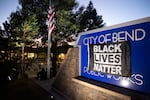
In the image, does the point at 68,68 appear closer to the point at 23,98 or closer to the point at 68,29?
the point at 23,98

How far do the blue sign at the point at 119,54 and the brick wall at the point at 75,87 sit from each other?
500 millimetres

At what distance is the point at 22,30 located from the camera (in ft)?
66.8

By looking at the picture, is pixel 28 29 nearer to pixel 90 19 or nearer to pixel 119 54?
pixel 90 19

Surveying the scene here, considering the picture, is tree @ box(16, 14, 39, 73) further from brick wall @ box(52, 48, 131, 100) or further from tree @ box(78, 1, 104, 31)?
brick wall @ box(52, 48, 131, 100)

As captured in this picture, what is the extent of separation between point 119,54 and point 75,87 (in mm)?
3019

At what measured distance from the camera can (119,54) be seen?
581cm

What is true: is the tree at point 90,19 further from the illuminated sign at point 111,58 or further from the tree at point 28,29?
the illuminated sign at point 111,58

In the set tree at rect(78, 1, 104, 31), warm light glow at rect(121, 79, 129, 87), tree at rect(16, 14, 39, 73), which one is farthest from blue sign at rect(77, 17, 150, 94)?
tree at rect(78, 1, 104, 31)

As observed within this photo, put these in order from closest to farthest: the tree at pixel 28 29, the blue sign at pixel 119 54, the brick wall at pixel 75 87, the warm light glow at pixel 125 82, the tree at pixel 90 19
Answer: the blue sign at pixel 119 54, the warm light glow at pixel 125 82, the brick wall at pixel 75 87, the tree at pixel 28 29, the tree at pixel 90 19

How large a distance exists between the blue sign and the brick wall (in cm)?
50

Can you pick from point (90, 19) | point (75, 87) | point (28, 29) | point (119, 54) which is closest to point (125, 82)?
point (119, 54)

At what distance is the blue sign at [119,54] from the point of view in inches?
194

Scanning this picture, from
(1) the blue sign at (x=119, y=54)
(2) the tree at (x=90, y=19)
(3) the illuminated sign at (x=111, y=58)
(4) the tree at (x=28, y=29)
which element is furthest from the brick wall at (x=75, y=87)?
(2) the tree at (x=90, y=19)

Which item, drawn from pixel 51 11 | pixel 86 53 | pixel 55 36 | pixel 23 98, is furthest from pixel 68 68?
pixel 55 36
